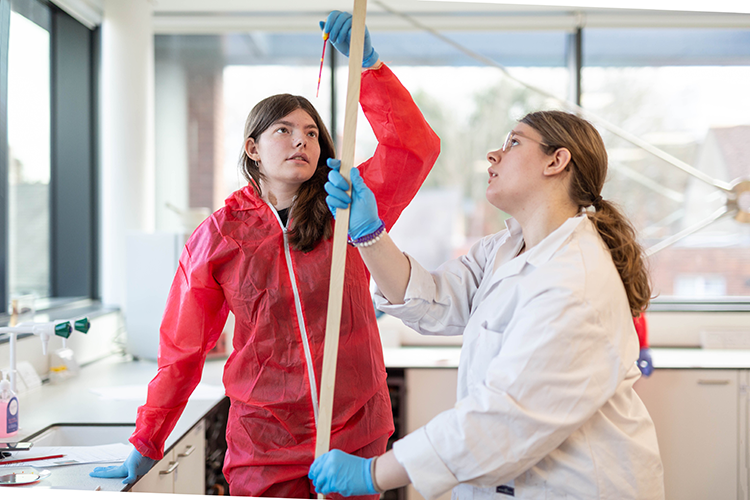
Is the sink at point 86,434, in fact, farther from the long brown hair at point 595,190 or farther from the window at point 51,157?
the long brown hair at point 595,190

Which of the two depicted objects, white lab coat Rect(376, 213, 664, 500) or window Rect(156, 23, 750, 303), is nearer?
white lab coat Rect(376, 213, 664, 500)

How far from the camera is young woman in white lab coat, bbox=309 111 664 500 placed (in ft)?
2.89

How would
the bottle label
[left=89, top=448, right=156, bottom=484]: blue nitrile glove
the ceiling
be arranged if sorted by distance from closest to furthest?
[left=89, top=448, right=156, bottom=484]: blue nitrile glove, the bottle label, the ceiling

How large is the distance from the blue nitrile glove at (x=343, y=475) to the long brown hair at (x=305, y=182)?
486 millimetres

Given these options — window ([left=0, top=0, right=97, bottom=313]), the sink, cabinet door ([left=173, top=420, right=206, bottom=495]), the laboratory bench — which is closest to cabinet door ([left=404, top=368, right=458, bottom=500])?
the laboratory bench

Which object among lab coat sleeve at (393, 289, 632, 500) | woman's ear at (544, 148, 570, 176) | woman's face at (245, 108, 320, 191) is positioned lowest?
lab coat sleeve at (393, 289, 632, 500)

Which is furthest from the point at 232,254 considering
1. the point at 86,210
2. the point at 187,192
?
the point at 187,192

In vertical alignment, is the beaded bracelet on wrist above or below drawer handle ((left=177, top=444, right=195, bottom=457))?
above

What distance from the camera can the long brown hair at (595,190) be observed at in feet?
3.41

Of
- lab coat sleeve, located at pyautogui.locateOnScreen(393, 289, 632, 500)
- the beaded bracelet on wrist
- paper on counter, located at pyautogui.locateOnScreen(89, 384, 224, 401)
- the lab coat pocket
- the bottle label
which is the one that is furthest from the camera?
paper on counter, located at pyautogui.locateOnScreen(89, 384, 224, 401)

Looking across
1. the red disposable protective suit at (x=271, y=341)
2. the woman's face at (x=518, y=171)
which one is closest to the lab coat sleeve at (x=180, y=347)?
the red disposable protective suit at (x=271, y=341)

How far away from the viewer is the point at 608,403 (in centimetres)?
99

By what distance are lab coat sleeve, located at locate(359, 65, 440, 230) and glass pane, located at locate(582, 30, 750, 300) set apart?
208cm

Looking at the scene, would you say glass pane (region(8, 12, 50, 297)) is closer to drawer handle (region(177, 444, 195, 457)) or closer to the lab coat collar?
drawer handle (region(177, 444, 195, 457))
